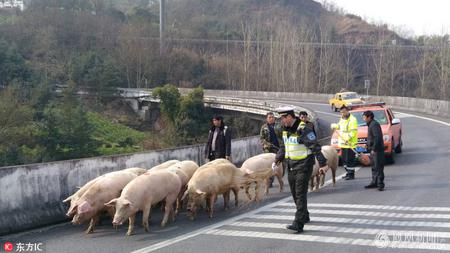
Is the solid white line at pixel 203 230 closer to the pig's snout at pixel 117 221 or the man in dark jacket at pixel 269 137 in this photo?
the pig's snout at pixel 117 221

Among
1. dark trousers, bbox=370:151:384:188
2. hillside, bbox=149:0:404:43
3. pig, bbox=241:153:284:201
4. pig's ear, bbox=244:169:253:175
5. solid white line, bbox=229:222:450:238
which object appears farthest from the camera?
hillside, bbox=149:0:404:43

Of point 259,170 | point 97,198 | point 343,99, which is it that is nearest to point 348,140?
point 259,170

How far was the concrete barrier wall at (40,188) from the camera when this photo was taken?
9898mm

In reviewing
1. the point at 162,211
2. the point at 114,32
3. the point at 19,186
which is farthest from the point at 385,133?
the point at 114,32

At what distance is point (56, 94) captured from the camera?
63.3 m

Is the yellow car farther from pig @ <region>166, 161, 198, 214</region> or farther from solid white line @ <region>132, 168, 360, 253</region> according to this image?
pig @ <region>166, 161, 198, 214</region>

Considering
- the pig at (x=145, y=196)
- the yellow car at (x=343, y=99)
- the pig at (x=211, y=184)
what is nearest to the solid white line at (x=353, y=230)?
the pig at (x=211, y=184)

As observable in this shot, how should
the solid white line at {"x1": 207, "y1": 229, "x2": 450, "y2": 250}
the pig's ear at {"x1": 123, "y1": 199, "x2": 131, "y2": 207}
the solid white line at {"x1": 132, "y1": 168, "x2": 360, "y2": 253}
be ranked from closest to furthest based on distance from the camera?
1. the solid white line at {"x1": 207, "y1": 229, "x2": 450, "y2": 250}
2. the solid white line at {"x1": 132, "y1": 168, "x2": 360, "y2": 253}
3. the pig's ear at {"x1": 123, "y1": 199, "x2": 131, "y2": 207}

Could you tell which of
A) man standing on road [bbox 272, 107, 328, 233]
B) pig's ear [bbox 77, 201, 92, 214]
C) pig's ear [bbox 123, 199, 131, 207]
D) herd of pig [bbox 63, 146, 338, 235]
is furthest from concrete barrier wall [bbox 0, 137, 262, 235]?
man standing on road [bbox 272, 107, 328, 233]

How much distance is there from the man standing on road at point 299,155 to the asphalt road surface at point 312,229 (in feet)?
1.24

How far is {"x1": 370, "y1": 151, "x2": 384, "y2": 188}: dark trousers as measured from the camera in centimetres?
1268

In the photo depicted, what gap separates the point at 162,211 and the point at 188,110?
4414 centimetres

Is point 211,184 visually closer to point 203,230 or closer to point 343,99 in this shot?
point 203,230

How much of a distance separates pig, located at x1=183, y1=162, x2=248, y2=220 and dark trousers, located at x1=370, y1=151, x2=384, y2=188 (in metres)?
3.22
